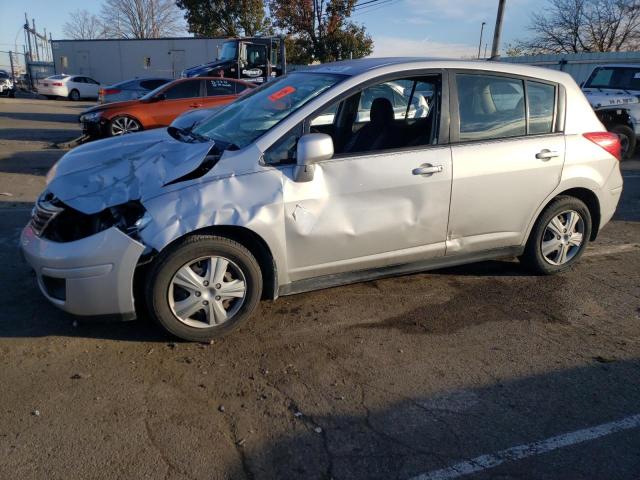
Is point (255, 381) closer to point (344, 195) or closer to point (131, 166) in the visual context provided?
point (344, 195)

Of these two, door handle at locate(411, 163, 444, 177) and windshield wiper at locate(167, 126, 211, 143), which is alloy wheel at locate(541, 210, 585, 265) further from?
windshield wiper at locate(167, 126, 211, 143)

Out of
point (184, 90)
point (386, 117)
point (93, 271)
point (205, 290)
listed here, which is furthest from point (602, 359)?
point (184, 90)

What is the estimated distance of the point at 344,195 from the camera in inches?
147

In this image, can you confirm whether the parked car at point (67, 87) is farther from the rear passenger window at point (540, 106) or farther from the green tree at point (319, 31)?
the rear passenger window at point (540, 106)

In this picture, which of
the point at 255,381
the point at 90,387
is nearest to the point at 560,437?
the point at 255,381

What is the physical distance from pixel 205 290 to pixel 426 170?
72.1 inches

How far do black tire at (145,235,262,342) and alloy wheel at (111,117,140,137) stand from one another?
29.9 feet

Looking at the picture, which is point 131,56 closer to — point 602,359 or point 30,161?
point 30,161

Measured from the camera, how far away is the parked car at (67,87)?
3005 centimetres

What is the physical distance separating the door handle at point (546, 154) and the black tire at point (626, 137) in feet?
27.2

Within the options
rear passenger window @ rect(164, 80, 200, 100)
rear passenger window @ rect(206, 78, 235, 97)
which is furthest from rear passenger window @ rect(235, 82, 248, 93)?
rear passenger window @ rect(164, 80, 200, 100)

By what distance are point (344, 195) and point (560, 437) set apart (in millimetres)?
1976

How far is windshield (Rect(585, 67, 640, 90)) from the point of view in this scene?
1186 cm

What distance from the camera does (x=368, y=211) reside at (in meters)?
3.84
